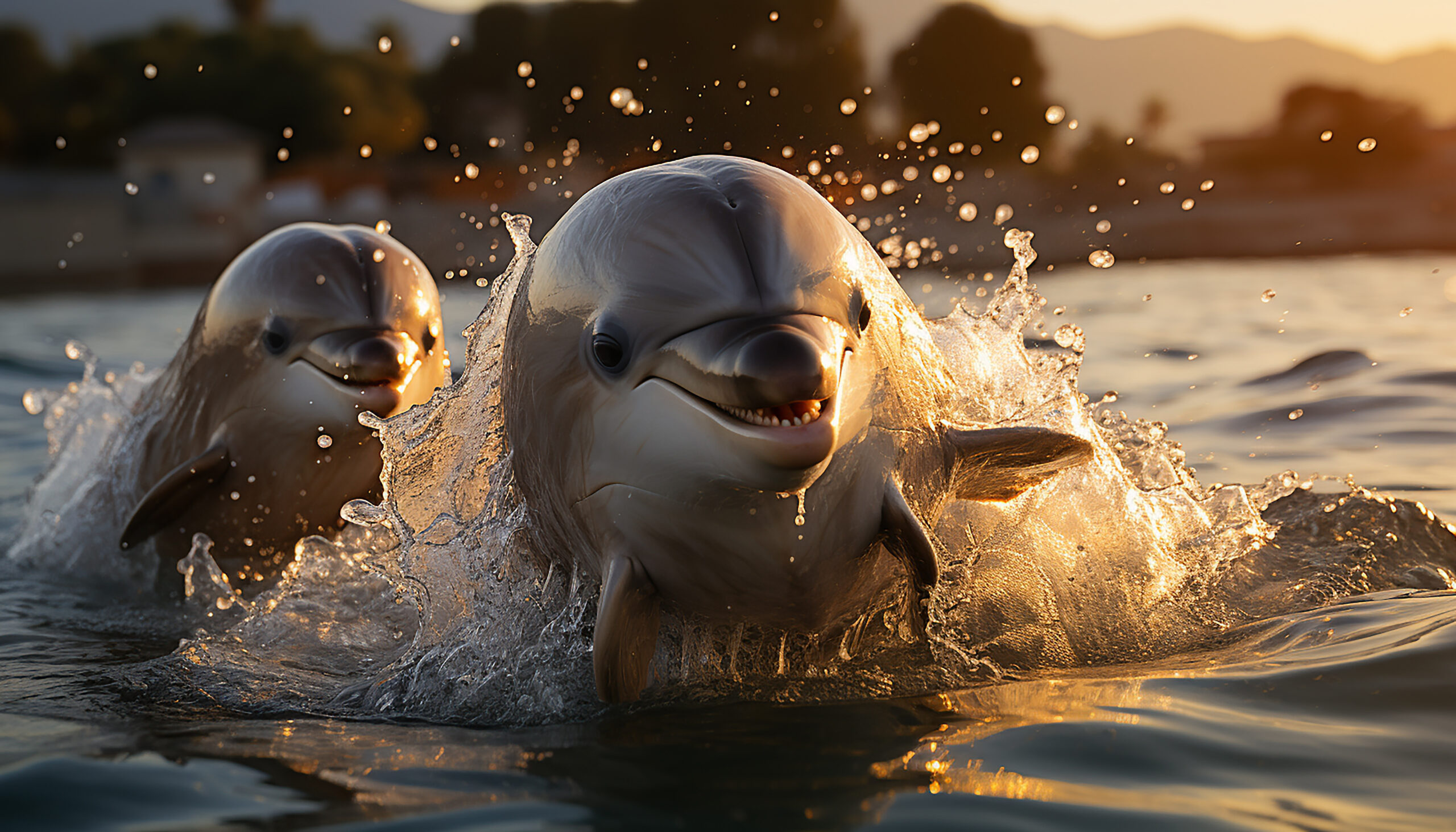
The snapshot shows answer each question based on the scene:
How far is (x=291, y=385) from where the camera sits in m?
6.04

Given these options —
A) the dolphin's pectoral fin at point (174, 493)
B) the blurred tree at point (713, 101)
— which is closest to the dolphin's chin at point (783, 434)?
the blurred tree at point (713, 101)

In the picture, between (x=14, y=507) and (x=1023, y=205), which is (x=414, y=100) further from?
(x=14, y=507)

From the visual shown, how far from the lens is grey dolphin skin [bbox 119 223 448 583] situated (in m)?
5.88

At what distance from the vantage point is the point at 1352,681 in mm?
4129

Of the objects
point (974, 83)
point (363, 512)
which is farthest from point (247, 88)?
point (363, 512)

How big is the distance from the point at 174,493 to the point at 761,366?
4145 millimetres

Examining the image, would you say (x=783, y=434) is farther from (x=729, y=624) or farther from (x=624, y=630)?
(x=729, y=624)

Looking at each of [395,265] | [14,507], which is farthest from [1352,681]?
[14,507]

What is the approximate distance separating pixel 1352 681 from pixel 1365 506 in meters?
2.41

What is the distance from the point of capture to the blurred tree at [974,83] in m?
9.09

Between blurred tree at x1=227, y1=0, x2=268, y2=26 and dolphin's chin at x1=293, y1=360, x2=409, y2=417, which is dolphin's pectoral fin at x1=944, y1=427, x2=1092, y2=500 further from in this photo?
blurred tree at x1=227, y1=0, x2=268, y2=26

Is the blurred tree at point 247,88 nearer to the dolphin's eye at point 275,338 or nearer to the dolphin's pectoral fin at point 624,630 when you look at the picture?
the dolphin's eye at point 275,338

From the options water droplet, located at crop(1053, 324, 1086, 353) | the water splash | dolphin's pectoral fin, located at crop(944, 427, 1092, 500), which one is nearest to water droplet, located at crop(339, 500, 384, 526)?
the water splash

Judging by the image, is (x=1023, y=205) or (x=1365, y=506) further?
(x=1023, y=205)
